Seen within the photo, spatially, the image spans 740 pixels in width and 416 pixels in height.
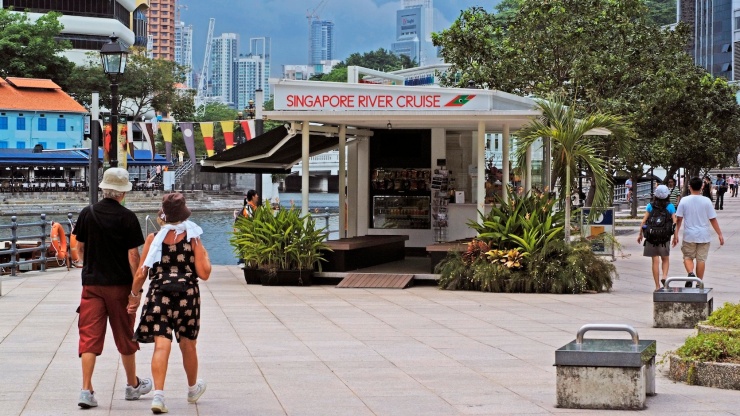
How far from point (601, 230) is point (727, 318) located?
16661 millimetres

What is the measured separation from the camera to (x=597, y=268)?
18.4 meters

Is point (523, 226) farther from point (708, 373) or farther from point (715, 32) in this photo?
point (715, 32)

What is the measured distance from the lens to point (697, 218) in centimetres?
1667

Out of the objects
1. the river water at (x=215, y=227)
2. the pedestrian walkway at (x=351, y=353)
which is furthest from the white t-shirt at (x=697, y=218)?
the river water at (x=215, y=227)

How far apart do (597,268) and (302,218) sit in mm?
4880

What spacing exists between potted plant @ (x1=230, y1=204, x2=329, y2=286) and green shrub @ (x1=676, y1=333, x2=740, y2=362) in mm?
10748

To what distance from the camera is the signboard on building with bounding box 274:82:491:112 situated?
19.4 meters

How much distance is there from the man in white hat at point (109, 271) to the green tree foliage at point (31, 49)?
85.9m

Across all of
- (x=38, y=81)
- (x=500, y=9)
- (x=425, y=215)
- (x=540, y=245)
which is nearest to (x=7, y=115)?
(x=38, y=81)

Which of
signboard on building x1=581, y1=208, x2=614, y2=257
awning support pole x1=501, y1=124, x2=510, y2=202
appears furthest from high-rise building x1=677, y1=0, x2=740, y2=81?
awning support pole x1=501, y1=124, x2=510, y2=202

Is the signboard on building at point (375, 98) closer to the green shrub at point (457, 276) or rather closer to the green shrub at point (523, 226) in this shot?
the green shrub at point (523, 226)

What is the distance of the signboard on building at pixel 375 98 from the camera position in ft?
63.6

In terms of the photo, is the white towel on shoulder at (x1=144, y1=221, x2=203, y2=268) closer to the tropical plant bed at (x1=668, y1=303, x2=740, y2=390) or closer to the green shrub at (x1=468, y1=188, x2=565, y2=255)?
the tropical plant bed at (x1=668, y1=303, x2=740, y2=390)

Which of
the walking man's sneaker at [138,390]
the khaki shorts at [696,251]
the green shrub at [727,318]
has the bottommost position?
the walking man's sneaker at [138,390]
